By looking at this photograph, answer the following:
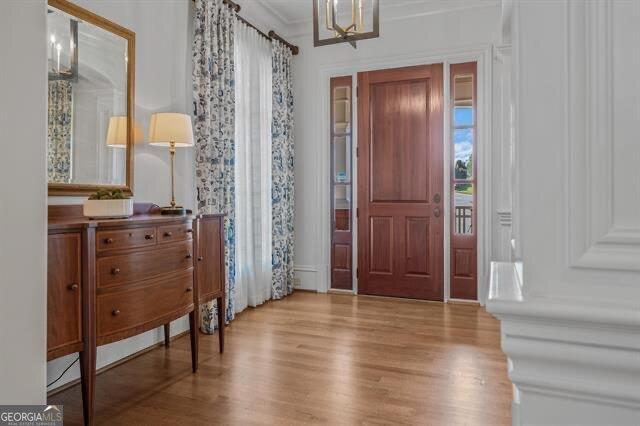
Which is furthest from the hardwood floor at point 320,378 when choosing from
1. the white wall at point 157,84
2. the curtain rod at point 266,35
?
the curtain rod at point 266,35

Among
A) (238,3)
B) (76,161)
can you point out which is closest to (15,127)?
(76,161)

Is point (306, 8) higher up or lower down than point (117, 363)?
higher up

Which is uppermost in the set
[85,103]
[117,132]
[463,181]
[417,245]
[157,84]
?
[157,84]


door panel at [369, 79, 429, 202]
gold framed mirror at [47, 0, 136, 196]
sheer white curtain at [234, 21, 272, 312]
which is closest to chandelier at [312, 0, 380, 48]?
gold framed mirror at [47, 0, 136, 196]

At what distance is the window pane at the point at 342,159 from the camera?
483 cm

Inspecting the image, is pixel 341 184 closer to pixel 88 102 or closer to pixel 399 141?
pixel 399 141

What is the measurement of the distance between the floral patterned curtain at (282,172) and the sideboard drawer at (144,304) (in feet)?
6.24

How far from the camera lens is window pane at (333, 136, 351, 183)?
15.8 feet

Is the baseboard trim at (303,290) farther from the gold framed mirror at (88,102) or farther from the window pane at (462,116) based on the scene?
the gold framed mirror at (88,102)

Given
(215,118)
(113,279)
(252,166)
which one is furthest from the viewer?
(252,166)

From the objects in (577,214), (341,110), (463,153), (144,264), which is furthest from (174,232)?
(463,153)

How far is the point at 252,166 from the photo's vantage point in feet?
13.9

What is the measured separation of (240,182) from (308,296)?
151 centimetres

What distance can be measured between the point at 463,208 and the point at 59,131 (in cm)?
353
